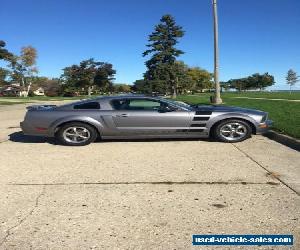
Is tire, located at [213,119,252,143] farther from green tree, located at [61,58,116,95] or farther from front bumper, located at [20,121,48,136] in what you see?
green tree, located at [61,58,116,95]

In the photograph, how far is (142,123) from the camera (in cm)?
795

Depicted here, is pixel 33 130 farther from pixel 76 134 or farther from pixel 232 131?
pixel 232 131

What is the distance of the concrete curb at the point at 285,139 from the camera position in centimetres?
723

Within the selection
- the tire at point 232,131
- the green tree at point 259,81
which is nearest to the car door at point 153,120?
the tire at point 232,131

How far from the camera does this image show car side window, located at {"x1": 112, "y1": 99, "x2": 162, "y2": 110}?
8.12 m

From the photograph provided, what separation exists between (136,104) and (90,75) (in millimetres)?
86438

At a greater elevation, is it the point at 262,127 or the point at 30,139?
the point at 262,127

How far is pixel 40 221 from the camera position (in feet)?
12.1

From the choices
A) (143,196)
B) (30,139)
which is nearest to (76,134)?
(30,139)

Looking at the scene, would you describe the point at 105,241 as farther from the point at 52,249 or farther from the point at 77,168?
the point at 77,168

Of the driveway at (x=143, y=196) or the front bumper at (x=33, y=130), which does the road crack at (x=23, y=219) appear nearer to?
the driveway at (x=143, y=196)

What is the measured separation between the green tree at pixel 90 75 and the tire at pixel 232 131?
86.4m

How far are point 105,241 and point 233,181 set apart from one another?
2.32m

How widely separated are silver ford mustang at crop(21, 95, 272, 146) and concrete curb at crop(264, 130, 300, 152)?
428 mm
